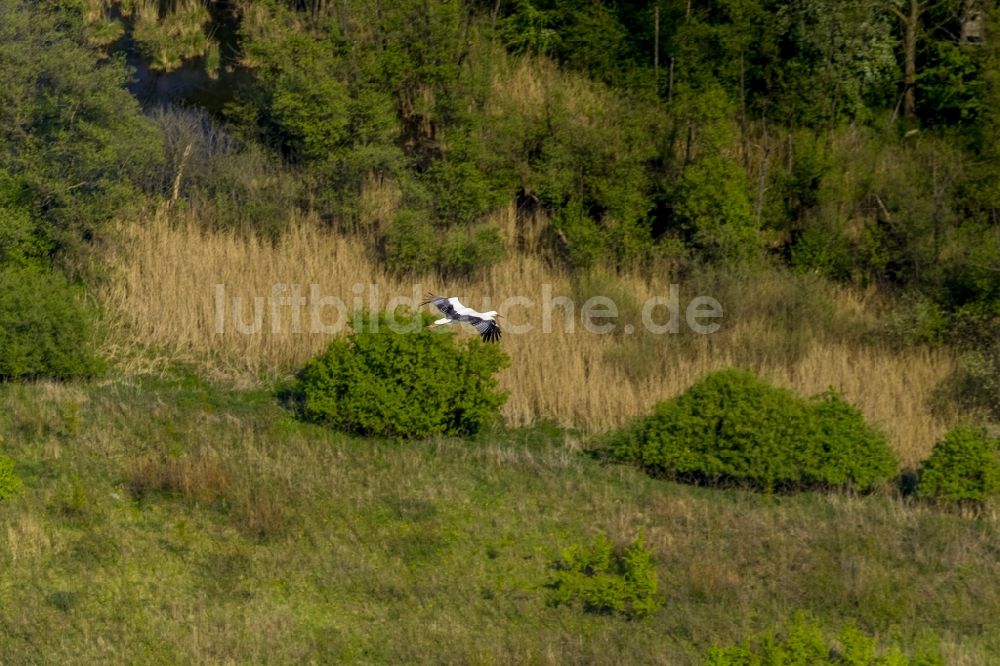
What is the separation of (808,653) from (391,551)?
3757mm

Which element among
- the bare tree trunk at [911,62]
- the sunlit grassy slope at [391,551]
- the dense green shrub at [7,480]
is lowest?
the sunlit grassy slope at [391,551]

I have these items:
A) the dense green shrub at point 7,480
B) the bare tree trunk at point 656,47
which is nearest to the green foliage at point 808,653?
the dense green shrub at point 7,480

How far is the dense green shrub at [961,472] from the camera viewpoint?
14.6 meters

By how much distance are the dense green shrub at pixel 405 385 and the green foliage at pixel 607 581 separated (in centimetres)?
323

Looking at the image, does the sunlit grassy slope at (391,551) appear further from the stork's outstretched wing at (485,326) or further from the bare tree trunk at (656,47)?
the bare tree trunk at (656,47)

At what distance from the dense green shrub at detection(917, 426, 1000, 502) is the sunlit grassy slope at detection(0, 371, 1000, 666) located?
221 mm

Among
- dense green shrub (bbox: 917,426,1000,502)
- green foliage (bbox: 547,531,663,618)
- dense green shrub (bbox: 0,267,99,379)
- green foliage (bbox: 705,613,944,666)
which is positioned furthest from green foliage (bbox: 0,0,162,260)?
green foliage (bbox: 705,613,944,666)

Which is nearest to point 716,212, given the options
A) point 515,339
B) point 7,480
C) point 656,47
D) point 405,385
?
point 656,47

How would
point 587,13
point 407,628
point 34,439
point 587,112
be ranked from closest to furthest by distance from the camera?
point 407,628, point 34,439, point 587,112, point 587,13

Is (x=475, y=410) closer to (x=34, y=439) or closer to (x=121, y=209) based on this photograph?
(x=34, y=439)

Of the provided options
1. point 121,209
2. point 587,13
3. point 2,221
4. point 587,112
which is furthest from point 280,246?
point 587,13

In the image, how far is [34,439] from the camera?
15.0 meters

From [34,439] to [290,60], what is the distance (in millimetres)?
7381

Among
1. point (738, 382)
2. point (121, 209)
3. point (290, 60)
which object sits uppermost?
point (290, 60)
